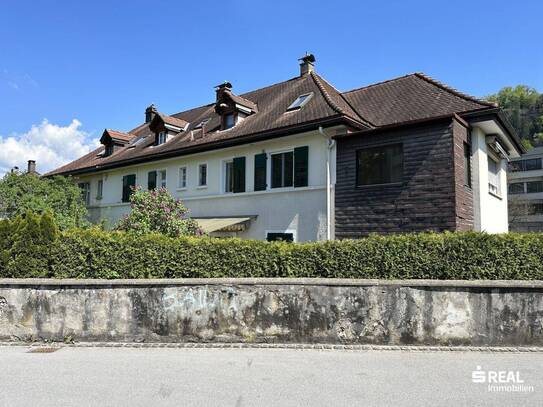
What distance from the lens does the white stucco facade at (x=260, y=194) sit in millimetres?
16953

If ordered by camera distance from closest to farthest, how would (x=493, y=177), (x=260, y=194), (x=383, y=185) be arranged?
(x=383, y=185), (x=260, y=194), (x=493, y=177)

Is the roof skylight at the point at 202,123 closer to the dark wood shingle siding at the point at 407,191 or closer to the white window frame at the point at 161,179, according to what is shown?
the white window frame at the point at 161,179

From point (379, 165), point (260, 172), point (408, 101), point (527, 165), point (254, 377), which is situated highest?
point (527, 165)

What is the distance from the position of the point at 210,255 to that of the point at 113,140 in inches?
937

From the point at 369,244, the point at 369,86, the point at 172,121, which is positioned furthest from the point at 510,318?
the point at 172,121

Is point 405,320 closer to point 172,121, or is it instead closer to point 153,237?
point 153,237

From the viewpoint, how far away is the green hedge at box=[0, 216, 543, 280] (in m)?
8.58

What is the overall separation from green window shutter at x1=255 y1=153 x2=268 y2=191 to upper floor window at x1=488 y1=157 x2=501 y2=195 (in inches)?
348

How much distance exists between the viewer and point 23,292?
8.61m

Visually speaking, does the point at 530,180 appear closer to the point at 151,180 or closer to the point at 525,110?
the point at 525,110

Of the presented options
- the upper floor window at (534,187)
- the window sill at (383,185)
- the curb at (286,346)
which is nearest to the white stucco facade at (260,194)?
the window sill at (383,185)

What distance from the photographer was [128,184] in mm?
26250

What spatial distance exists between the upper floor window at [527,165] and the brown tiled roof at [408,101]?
69.1 metres

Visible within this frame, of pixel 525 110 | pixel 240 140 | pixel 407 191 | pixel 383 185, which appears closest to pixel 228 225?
pixel 240 140
